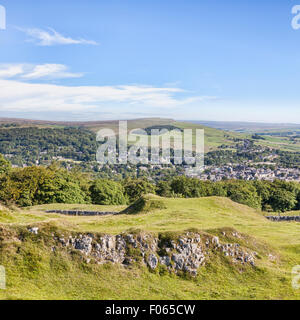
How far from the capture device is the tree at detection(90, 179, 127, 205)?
8000 centimetres

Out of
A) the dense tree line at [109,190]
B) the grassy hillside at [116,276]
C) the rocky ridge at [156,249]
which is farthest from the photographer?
the dense tree line at [109,190]

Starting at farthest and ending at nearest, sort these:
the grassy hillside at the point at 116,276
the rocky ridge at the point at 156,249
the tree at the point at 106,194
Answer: the tree at the point at 106,194 < the rocky ridge at the point at 156,249 < the grassy hillside at the point at 116,276

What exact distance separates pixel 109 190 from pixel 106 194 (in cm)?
153

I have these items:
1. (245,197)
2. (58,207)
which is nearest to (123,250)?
(58,207)

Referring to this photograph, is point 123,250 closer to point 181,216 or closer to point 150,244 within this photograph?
point 150,244

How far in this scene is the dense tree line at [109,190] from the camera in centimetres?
7200

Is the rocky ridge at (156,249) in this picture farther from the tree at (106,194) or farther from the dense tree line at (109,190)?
the tree at (106,194)

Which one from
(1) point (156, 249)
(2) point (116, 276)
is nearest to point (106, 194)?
(1) point (156, 249)

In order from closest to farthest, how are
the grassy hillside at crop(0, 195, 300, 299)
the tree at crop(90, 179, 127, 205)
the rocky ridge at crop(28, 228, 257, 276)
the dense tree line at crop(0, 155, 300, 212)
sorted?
the grassy hillside at crop(0, 195, 300, 299), the rocky ridge at crop(28, 228, 257, 276), the dense tree line at crop(0, 155, 300, 212), the tree at crop(90, 179, 127, 205)

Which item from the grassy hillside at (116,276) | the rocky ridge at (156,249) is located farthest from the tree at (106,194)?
the rocky ridge at (156,249)

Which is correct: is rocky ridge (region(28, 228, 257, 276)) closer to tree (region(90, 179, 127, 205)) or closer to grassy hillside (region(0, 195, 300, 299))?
grassy hillside (region(0, 195, 300, 299))

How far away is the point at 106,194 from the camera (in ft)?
265

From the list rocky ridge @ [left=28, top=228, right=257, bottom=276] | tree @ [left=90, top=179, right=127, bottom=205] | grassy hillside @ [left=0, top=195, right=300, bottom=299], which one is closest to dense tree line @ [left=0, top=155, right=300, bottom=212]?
tree @ [left=90, top=179, right=127, bottom=205]
